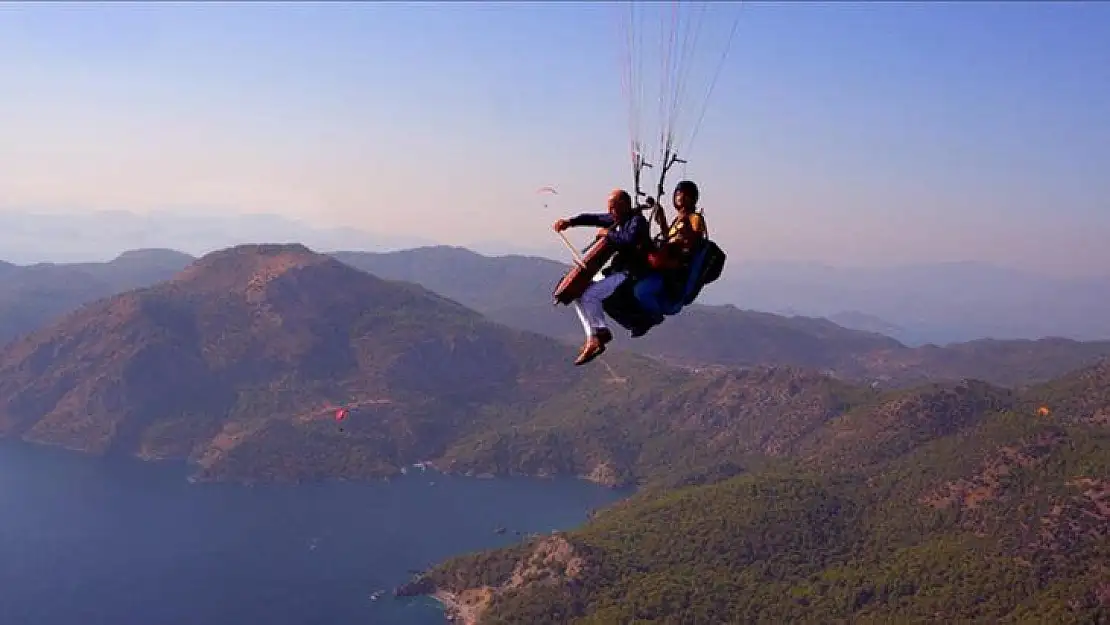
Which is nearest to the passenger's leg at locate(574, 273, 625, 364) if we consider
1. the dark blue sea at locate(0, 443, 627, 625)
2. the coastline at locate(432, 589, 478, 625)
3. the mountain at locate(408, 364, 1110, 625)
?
the mountain at locate(408, 364, 1110, 625)

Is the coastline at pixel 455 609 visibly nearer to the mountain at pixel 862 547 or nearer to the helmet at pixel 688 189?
the mountain at pixel 862 547

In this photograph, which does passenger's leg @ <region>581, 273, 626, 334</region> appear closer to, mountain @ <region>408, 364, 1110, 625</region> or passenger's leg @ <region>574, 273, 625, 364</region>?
passenger's leg @ <region>574, 273, 625, 364</region>

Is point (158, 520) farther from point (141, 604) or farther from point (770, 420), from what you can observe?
point (770, 420)

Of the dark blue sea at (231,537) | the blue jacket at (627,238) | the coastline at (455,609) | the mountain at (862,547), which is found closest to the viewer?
the blue jacket at (627,238)

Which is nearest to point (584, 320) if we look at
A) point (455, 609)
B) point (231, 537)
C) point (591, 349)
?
point (591, 349)

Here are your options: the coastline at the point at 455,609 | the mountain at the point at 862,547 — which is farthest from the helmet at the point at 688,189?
the coastline at the point at 455,609

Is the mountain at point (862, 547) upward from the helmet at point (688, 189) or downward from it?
downward

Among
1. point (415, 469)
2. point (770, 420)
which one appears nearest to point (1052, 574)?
point (770, 420)
